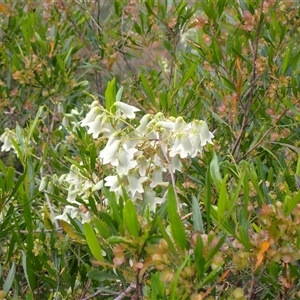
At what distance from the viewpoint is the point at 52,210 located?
2.16m

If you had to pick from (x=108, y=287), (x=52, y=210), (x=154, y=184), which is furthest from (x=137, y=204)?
(x=52, y=210)

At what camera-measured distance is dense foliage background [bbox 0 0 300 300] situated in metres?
1.32

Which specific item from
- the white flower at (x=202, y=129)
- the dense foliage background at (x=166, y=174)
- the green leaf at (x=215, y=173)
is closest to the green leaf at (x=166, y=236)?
the dense foliage background at (x=166, y=174)

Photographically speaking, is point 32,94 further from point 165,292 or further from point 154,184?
point 165,292

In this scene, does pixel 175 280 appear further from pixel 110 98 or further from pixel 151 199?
pixel 110 98

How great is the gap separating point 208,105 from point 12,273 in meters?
1.11

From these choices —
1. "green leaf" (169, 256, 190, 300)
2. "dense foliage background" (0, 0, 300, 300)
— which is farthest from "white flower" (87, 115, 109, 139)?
"green leaf" (169, 256, 190, 300)

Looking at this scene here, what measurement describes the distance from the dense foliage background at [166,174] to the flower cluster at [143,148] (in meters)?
0.07

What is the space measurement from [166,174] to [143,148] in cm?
37

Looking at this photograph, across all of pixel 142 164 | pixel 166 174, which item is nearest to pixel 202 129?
pixel 142 164

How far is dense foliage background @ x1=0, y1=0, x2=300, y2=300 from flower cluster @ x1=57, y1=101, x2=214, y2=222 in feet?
0.23

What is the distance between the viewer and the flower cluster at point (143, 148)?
5.24 ft

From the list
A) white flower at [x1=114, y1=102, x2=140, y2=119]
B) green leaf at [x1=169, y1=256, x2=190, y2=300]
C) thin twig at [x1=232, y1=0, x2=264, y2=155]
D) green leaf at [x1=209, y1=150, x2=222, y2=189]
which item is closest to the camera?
green leaf at [x1=169, y1=256, x2=190, y2=300]

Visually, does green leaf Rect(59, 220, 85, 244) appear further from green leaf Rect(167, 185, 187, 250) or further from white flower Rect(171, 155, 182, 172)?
green leaf Rect(167, 185, 187, 250)
